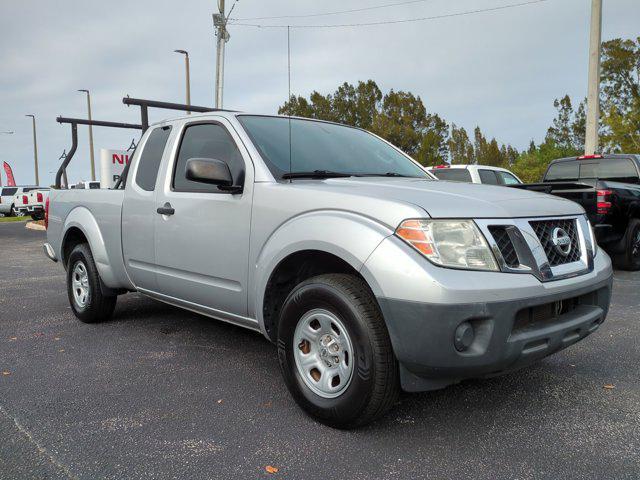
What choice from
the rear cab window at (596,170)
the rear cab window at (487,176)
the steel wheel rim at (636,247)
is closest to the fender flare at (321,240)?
the steel wheel rim at (636,247)

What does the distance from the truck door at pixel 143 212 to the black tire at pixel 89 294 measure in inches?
23.4

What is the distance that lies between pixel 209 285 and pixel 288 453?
1397mm

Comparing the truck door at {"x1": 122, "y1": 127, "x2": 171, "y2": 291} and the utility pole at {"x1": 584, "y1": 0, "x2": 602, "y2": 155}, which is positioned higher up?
the utility pole at {"x1": 584, "y1": 0, "x2": 602, "y2": 155}

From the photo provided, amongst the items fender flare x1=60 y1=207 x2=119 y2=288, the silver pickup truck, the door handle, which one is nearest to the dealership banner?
fender flare x1=60 y1=207 x2=119 y2=288

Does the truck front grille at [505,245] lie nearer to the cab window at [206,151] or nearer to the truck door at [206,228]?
the truck door at [206,228]

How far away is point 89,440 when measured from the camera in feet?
9.19

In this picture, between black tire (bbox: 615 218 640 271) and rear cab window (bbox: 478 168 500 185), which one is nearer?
black tire (bbox: 615 218 640 271)

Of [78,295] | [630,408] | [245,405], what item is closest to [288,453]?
[245,405]

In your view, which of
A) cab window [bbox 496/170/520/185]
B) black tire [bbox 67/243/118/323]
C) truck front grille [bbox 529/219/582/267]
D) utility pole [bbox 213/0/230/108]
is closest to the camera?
truck front grille [bbox 529/219/582/267]

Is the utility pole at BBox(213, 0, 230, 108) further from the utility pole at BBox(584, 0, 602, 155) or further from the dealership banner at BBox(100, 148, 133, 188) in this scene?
the utility pole at BBox(584, 0, 602, 155)

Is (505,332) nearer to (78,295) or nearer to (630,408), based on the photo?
(630,408)

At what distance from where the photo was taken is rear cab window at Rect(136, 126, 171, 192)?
4.42 meters

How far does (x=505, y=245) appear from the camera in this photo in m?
2.67

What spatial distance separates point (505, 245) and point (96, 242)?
3.64 meters
